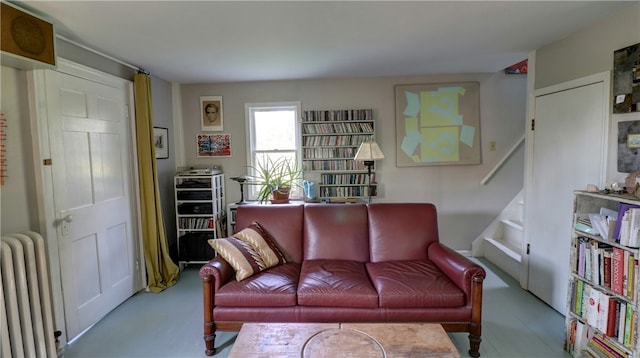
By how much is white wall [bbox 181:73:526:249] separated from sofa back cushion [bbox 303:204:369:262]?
Result: 1.32m

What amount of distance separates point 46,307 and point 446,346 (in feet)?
7.52

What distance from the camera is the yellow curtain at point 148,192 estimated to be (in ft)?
9.93

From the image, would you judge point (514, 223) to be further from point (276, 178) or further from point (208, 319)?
point (208, 319)

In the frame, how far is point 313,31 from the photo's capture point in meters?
2.28

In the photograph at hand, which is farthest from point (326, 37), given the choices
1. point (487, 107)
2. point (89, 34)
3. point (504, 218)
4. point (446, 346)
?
point (504, 218)

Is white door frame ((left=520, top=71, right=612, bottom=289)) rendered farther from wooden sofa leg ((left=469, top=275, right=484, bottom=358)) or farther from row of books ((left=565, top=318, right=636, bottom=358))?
wooden sofa leg ((left=469, top=275, right=484, bottom=358))

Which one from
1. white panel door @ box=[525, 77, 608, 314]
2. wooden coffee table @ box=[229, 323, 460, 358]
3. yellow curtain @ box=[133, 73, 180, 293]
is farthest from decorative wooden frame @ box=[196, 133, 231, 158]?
white panel door @ box=[525, 77, 608, 314]

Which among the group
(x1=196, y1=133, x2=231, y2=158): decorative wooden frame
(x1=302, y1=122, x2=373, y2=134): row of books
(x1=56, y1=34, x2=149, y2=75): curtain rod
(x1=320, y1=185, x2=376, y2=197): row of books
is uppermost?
(x1=56, y1=34, x2=149, y2=75): curtain rod

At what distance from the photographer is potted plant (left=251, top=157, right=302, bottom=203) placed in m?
3.71

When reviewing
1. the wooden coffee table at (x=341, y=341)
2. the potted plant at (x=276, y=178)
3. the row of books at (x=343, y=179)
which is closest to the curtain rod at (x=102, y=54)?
the potted plant at (x=276, y=178)

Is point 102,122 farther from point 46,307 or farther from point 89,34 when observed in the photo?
point 46,307

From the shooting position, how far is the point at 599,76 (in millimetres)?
2178

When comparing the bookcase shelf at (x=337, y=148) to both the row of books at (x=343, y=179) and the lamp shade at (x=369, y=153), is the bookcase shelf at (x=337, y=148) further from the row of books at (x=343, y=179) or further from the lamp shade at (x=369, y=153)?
the lamp shade at (x=369, y=153)

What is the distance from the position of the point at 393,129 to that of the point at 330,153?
0.85m
